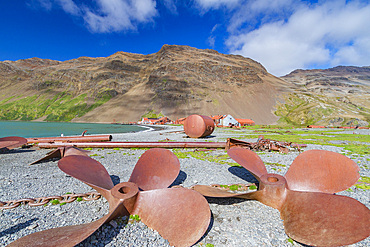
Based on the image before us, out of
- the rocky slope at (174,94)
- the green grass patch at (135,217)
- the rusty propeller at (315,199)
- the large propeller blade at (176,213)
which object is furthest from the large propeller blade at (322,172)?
the rocky slope at (174,94)

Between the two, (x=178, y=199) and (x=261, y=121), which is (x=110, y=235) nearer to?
(x=178, y=199)

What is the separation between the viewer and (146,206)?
3.47 metres

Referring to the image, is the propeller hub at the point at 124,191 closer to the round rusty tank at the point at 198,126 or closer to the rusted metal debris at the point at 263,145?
the rusted metal debris at the point at 263,145

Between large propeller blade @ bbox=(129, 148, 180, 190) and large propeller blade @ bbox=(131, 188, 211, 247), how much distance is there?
2.94ft

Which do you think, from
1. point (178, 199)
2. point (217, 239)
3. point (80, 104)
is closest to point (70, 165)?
point (178, 199)

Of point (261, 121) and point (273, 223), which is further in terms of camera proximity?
point (261, 121)

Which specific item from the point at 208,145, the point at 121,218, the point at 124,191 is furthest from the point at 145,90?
the point at 121,218

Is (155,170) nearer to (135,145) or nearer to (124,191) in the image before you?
(124,191)

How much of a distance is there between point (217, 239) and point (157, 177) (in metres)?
2.18

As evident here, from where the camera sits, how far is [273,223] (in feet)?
11.1

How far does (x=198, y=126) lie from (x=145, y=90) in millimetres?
105699

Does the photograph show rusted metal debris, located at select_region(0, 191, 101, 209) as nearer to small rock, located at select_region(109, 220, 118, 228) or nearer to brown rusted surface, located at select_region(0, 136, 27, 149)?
small rock, located at select_region(109, 220, 118, 228)

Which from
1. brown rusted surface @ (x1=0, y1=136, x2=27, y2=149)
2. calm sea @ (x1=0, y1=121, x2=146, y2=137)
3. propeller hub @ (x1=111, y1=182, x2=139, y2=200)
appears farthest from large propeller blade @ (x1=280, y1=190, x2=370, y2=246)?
calm sea @ (x1=0, y1=121, x2=146, y2=137)

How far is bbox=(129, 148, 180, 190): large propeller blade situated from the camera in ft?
14.5
